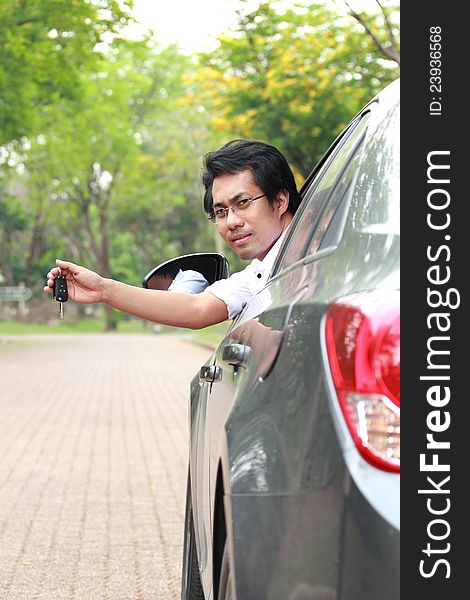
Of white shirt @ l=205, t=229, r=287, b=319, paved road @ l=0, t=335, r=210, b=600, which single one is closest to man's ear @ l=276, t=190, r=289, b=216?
white shirt @ l=205, t=229, r=287, b=319

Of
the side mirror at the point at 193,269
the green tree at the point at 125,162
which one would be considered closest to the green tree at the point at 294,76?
the side mirror at the point at 193,269

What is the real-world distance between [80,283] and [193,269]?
0.62 m

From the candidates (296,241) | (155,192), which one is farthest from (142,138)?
(296,241)

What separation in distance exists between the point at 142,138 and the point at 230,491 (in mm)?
61809

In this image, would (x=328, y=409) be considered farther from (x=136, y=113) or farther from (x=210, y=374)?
Answer: (x=136, y=113)

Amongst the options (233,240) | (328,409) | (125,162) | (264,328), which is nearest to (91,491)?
(233,240)

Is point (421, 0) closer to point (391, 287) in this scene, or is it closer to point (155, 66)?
point (391, 287)

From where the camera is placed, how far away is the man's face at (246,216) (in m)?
3.79

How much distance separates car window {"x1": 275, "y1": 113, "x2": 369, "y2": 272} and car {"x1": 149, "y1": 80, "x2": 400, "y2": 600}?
0.01 meters

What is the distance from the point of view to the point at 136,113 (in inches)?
2363

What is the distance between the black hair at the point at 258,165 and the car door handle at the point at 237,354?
2.87ft

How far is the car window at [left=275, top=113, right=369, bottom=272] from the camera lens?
2.62m

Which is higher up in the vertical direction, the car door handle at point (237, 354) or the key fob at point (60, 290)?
the key fob at point (60, 290)

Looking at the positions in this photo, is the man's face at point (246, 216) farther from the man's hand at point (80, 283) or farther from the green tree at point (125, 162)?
the green tree at point (125, 162)
